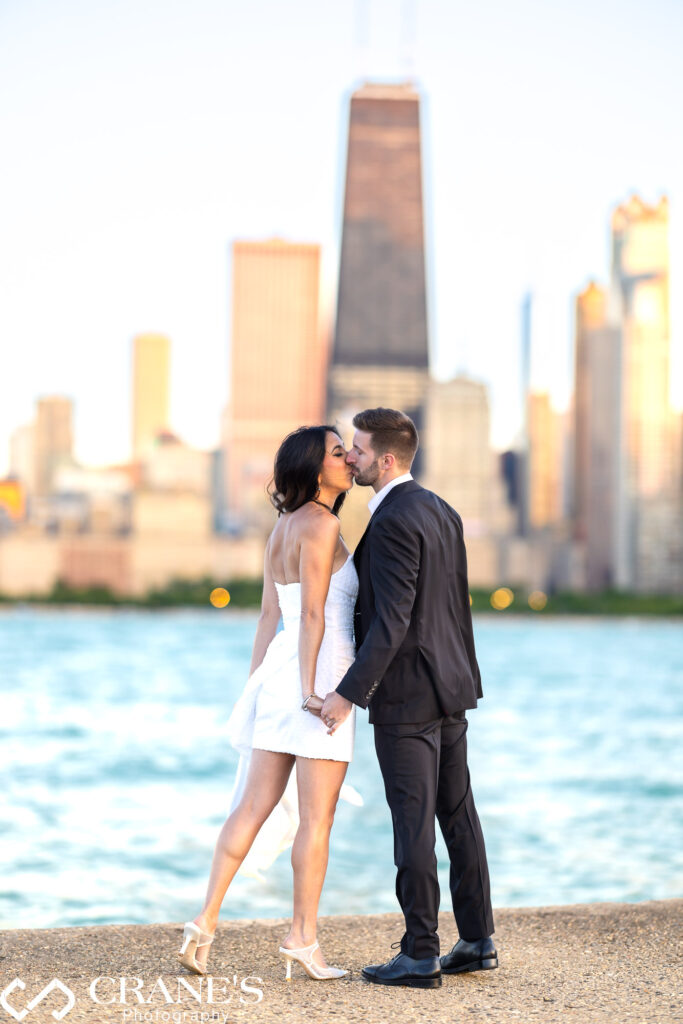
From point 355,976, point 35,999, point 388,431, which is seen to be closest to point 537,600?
point 355,976

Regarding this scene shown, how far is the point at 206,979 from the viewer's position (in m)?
4.41

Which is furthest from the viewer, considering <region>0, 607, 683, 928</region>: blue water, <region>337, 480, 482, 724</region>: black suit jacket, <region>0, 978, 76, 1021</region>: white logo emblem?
<region>0, 607, 683, 928</region>: blue water

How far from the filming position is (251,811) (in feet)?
15.1

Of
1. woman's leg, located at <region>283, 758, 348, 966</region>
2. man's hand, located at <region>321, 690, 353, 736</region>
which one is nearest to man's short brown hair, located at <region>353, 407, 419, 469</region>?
man's hand, located at <region>321, 690, 353, 736</region>

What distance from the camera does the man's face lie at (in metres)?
4.58

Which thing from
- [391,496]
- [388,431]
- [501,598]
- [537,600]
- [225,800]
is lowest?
[537,600]

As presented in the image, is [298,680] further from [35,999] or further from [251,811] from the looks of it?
[35,999]

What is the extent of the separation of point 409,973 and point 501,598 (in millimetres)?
128478

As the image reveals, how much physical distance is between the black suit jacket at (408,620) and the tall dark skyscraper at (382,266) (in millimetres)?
165666

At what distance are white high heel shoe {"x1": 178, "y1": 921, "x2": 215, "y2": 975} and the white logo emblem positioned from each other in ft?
1.32

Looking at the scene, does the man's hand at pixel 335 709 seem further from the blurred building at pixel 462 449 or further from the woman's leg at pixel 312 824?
the blurred building at pixel 462 449

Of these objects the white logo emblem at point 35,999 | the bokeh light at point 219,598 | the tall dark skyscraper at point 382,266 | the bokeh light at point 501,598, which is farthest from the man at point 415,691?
the tall dark skyscraper at point 382,266

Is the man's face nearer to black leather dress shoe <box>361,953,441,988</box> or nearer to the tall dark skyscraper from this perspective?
black leather dress shoe <box>361,953,441,988</box>

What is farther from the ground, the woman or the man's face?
the man's face
